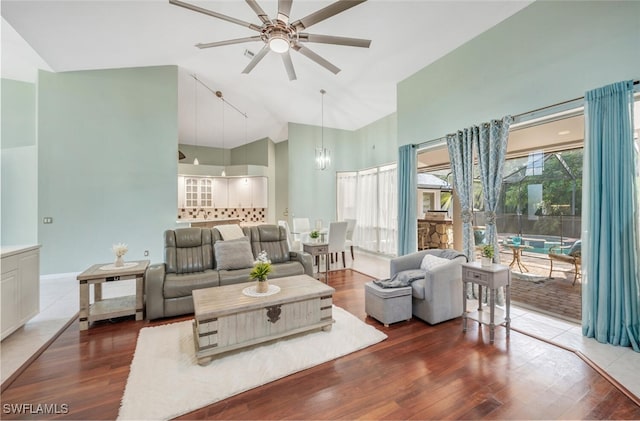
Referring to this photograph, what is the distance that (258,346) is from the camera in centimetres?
262

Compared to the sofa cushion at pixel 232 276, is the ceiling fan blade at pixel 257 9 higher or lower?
higher

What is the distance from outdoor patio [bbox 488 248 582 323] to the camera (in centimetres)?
347

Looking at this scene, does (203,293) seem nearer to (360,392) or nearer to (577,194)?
(360,392)

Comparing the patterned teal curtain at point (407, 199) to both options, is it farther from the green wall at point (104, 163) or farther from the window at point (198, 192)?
the window at point (198, 192)

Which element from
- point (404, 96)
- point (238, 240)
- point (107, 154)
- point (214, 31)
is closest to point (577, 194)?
point (404, 96)

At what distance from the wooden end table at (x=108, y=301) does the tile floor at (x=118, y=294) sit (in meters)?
0.35

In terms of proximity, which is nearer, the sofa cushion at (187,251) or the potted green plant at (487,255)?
the potted green plant at (487,255)

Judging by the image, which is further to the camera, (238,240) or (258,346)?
(238,240)

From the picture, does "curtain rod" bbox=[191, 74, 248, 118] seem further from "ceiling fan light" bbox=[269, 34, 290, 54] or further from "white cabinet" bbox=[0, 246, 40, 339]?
"white cabinet" bbox=[0, 246, 40, 339]

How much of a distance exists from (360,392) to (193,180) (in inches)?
325

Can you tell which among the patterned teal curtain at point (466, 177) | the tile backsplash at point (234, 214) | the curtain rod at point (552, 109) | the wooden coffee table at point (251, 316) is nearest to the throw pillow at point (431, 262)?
the patterned teal curtain at point (466, 177)

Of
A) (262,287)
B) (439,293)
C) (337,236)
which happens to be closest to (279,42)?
(262,287)

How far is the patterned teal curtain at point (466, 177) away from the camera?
13.1 feet

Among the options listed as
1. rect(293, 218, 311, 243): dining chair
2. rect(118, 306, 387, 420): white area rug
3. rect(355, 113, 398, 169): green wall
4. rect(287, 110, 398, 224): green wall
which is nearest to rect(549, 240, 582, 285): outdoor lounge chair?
rect(118, 306, 387, 420): white area rug
